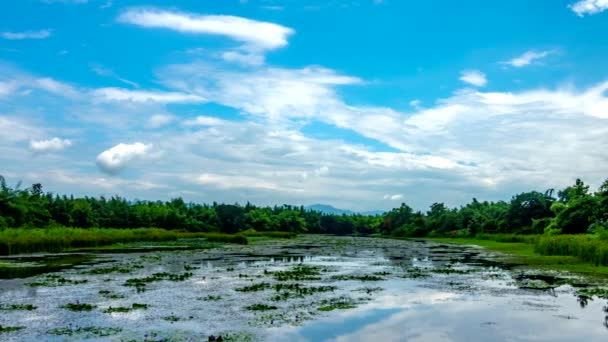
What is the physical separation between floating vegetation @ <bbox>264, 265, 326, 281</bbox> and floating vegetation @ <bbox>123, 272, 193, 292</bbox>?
15.5 ft

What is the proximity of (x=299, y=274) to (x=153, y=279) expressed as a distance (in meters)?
7.77

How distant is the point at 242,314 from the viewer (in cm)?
1766

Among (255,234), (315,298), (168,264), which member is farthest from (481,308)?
(255,234)

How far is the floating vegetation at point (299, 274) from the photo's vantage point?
27.4m

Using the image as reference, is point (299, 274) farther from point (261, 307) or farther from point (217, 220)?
point (217, 220)

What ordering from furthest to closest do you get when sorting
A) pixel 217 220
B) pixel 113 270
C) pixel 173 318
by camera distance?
pixel 217 220
pixel 113 270
pixel 173 318

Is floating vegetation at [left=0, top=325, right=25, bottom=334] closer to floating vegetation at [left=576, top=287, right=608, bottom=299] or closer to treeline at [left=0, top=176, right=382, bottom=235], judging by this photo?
floating vegetation at [left=576, top=287, right=608, bottom=299]

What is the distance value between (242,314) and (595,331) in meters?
10.8

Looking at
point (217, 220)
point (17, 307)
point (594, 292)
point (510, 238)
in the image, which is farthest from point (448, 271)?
point (217, 220)

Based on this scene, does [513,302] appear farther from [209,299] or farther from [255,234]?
[255,234]

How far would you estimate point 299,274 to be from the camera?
29312 millimetres

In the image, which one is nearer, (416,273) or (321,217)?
(416,273)

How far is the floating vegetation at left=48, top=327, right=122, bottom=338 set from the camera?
48.2 ft

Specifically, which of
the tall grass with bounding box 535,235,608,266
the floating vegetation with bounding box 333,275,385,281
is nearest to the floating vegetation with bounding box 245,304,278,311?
the floating vegetation with bounding box 333,275,385,281
